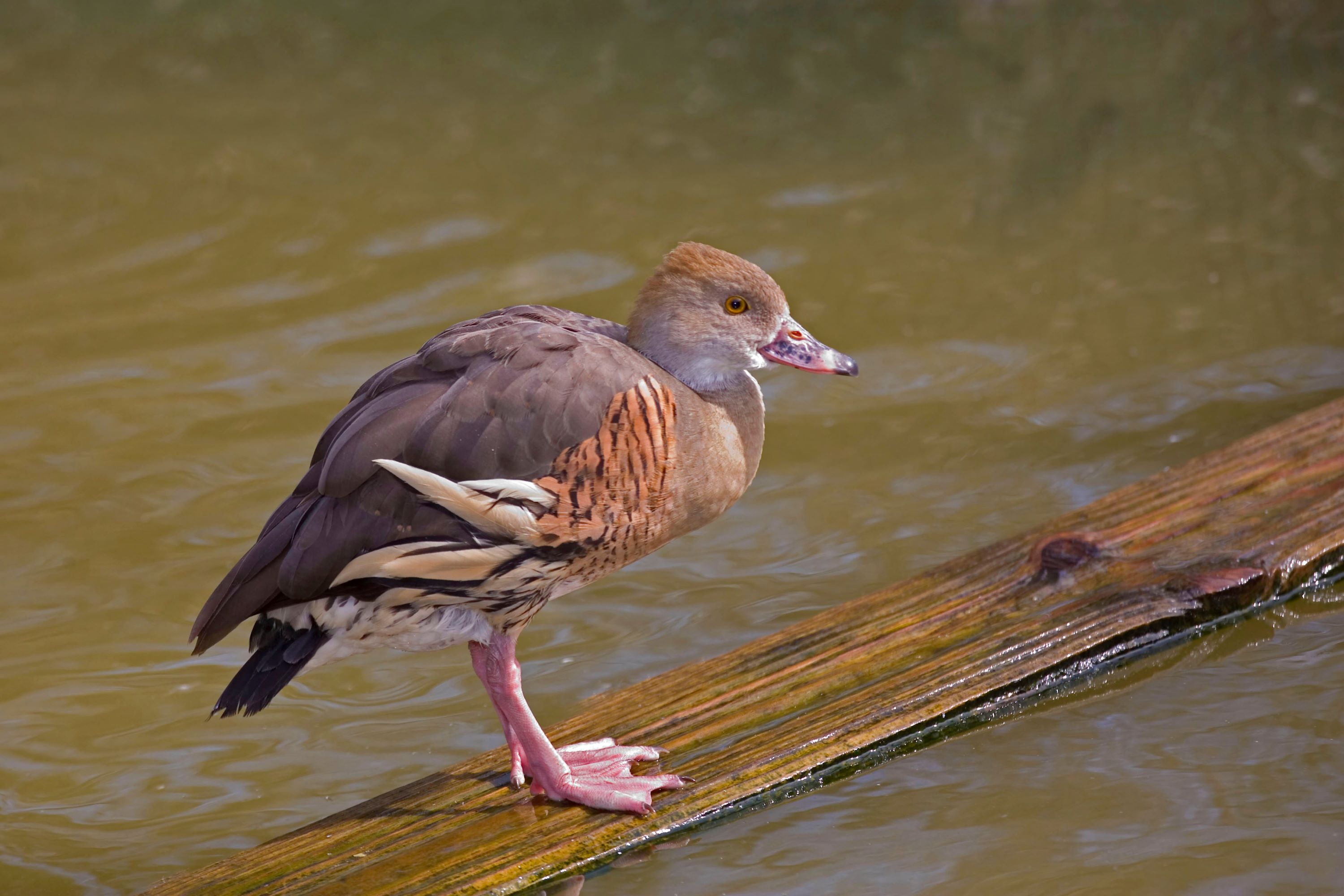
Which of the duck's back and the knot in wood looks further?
the knot in wood

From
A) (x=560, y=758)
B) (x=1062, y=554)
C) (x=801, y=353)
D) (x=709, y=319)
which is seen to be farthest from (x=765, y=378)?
(x=560, y=758)

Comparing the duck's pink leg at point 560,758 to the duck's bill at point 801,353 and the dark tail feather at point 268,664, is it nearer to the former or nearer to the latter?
the dark tail feather at point 268,664

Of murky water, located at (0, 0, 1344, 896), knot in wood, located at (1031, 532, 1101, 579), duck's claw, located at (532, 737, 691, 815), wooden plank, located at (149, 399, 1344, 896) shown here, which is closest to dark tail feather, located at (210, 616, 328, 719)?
wooden plank, located at (149, 399, 1344, 896)

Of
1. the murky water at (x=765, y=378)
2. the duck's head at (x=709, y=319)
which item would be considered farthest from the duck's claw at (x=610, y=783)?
the duck's head at (x=709, y=319)

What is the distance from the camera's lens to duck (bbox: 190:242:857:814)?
11.3ft

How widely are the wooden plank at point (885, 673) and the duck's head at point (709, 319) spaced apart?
79cm

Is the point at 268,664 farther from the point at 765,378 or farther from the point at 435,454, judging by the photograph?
the point at 765,378

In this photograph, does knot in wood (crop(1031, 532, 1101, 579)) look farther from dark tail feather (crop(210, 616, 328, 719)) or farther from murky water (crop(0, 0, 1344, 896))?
dark tail feather (crop(210, 616, 328, 719))

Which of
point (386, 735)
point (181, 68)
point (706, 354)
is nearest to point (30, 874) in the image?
point (386, 735)

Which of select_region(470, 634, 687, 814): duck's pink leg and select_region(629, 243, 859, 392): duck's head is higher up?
select_region(629, 243, 859, 392): duck's head

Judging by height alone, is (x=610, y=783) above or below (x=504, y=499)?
below

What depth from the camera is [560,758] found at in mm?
3617

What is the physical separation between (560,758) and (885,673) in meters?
0.90

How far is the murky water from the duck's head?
111 centimetres
